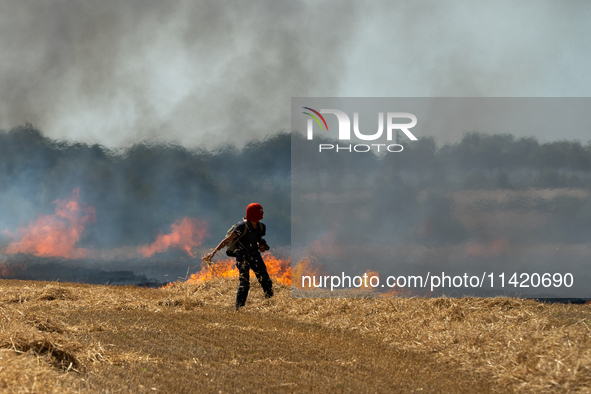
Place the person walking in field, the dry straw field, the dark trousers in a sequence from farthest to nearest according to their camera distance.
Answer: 1. the dark trousers
2. the person walking in field
3. the dry straw field

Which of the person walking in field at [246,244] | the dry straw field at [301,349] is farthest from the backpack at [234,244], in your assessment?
the dry straw field at [301,349]

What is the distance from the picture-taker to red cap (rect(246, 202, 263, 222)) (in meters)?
11.1

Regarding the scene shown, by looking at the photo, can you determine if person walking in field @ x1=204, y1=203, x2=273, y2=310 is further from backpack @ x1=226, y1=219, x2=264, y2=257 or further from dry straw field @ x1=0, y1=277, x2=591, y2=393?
dry straw field @ x1=0, y1=277, x2=591, y2=393

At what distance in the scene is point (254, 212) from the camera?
1117 centimetres

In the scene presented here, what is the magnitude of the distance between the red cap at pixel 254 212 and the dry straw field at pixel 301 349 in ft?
7.22

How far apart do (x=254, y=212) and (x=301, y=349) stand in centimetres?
461

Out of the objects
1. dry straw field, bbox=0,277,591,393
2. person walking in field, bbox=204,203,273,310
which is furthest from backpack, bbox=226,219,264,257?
dry straw field, bbox=0,277,591,393

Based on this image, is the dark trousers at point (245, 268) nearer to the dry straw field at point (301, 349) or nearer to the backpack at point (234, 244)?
the backpack at point (234, 244)

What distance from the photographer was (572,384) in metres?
5.25

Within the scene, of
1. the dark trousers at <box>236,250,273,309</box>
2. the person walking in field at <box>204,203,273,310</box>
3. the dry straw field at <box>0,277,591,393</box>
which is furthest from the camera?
the dark trousers at <box>236,250,273,309</box>

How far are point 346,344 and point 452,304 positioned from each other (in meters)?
3.41

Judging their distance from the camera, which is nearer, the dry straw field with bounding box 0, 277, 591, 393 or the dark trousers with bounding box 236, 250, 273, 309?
the dry straw field with bounding box 0, 277, 591, 393

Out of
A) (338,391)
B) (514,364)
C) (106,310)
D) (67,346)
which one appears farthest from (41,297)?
(514,364)

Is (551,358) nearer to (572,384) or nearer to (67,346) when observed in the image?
(572,384)
